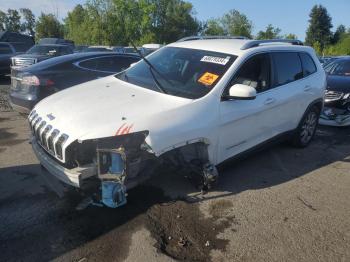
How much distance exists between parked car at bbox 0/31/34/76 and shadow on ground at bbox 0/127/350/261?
1184 cm

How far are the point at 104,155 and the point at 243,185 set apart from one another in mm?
2098

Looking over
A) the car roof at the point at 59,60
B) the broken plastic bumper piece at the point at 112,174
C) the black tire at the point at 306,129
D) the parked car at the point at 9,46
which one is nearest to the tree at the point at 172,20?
the parked car at the point at 9,46

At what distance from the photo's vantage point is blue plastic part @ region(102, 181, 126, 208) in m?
3.57

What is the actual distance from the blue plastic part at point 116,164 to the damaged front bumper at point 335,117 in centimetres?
591

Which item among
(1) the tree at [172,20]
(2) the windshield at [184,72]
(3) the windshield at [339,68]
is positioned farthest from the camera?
(1) the tree at [172,20]

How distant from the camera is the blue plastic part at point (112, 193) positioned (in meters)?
3.57

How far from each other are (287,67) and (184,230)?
3.19m

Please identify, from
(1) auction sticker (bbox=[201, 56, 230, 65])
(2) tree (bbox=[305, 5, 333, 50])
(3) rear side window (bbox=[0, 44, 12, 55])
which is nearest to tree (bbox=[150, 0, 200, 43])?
(2) tree (bbox=[305, 5, 333, 50])

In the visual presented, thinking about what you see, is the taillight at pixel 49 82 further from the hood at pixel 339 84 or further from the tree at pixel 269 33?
the tree at pixel 269 33

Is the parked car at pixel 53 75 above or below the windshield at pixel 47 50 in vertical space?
above

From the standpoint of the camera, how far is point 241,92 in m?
4.19

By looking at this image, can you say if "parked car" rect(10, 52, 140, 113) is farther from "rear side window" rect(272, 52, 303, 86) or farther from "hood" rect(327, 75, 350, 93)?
"hood" rect(327, 75, 350, 93)

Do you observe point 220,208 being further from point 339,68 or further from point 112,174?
point 339,68

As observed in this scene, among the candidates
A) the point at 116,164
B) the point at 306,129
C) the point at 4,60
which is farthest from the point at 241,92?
the point at 4,60
